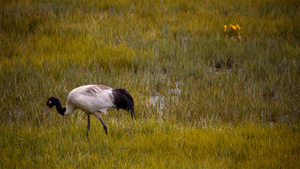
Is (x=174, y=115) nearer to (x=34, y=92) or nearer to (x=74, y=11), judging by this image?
(x=34, y=92)

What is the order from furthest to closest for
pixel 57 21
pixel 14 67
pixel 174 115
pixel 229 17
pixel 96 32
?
pixel 229 17 → pixel 57 21 → pixel 96 32 → pixel 14 67 → pixel 174 115

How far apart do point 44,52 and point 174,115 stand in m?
3.94

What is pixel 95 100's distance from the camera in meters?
4.50

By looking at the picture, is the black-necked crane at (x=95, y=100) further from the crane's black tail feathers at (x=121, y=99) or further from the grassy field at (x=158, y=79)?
the grassy field at (x=158, y=79)

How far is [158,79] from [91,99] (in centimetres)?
272

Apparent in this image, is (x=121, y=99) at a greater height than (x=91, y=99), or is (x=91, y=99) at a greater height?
(x=91, y=99)

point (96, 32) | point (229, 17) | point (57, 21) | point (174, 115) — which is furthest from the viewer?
point (229, 17)

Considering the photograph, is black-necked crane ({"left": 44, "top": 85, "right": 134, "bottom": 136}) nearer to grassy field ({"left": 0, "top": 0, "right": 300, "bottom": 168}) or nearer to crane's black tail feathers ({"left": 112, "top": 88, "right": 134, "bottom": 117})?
crane's black tail feathers ({"left": 112, "top": 88, "right": 134, "bottom": 117})

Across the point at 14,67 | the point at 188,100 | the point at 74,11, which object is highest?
the point at 74,11

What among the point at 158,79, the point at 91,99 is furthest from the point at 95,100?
the point at 158,79

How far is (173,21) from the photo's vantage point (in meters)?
9.96

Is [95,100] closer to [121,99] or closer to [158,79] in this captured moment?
[121,99]

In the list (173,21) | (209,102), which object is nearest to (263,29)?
(173,21)

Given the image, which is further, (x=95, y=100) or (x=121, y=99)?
(x=121, y=99)
